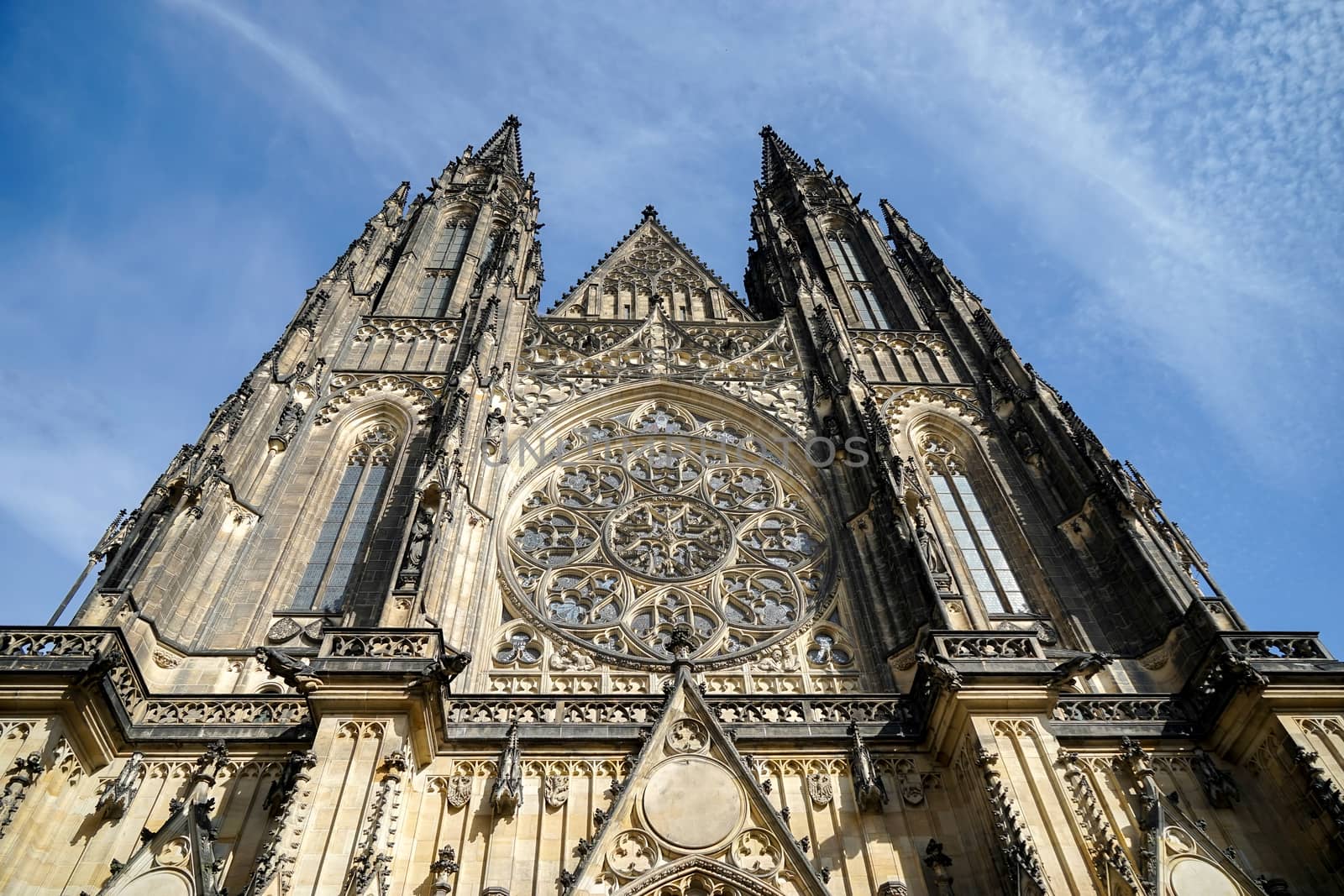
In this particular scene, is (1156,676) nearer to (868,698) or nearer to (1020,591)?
(1020,591)

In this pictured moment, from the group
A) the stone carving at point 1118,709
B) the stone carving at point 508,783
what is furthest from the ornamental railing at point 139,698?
the stone carving at point 1118,709

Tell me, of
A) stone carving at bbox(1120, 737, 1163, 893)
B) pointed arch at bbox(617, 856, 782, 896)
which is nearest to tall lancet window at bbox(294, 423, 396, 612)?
pointed arch at bbox(617, 856, 782, 896)

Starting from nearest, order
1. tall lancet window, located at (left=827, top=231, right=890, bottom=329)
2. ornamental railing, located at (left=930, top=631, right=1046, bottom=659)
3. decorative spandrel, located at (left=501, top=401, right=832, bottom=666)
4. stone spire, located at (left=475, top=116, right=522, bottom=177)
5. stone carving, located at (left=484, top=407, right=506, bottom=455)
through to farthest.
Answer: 1. ornamental railing, located at (left=930, top=631, right=1046, bottom=659)
2. decorative spandrel, located at (left=501, top=401, right=832, bottom=666)
3. stone carving, located at (left=484, top=407, right=506, bottom=455)
4. tall lancet window, located at (left=827, top=231, right=890, bottom=329)
5. stone spire, located at (left=475, top=116, right=522, bottom=177)

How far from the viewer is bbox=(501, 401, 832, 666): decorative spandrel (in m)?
13.9

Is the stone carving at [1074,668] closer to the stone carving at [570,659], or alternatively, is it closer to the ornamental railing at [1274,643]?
the ornamental railing at [1274,643]

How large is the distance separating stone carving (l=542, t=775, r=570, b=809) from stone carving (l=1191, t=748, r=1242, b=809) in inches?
283

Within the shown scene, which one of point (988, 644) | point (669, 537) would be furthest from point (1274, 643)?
point (669, 537)

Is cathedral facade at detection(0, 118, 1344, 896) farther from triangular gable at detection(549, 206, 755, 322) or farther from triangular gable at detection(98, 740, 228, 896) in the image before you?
triangular gable at detection(549, 206, 755, 322)

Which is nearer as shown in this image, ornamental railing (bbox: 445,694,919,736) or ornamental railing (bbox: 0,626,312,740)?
ornamental railing (bbox: 0,626,312,740)

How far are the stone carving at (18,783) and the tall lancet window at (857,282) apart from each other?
668 inches

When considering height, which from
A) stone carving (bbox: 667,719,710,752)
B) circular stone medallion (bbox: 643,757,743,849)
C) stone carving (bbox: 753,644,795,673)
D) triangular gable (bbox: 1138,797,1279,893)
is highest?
stone carving (bbox: 753,644,795,673)

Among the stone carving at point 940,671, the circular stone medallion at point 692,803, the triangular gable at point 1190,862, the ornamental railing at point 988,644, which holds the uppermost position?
the ornamental railing at point 988,644

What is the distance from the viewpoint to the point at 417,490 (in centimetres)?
1383

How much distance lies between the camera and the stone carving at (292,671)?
10.5 metres
